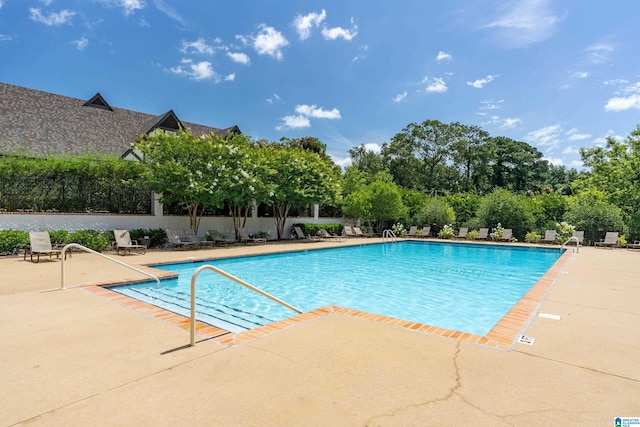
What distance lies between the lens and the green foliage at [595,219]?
20.4 metres

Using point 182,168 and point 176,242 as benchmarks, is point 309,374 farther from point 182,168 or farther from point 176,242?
point 176,242

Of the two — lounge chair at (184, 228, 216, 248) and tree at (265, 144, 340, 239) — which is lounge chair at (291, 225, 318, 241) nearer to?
tree at (265, 144, 340, 239)

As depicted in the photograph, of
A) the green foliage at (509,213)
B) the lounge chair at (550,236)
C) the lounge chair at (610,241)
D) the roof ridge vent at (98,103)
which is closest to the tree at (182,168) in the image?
the roof ridge vent at (98,103)

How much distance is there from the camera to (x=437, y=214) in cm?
2498

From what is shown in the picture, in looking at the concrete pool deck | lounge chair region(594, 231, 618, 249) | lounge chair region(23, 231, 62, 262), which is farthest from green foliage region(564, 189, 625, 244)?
lounge chair region(23, 231, 62, 262)

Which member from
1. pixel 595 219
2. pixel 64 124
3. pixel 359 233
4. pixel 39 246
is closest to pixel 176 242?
pixel 39 246

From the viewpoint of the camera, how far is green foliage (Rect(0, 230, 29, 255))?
11156mm

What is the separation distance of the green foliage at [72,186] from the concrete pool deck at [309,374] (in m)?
10.1

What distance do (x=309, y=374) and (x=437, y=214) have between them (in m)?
23.3

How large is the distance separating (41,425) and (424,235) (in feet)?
79.4

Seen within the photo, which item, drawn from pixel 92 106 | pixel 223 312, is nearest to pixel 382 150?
pixel 92 106

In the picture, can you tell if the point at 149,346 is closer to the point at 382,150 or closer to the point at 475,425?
the point at 475,425

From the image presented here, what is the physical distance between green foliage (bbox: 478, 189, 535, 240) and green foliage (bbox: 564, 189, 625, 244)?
2.22m

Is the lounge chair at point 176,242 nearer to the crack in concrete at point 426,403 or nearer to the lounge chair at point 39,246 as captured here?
the lounge chair at point 39,246
